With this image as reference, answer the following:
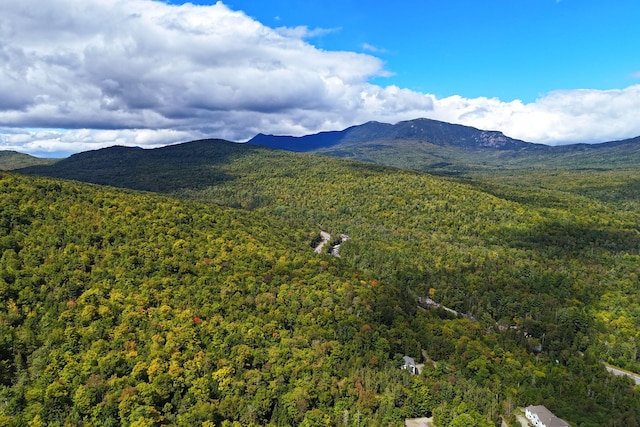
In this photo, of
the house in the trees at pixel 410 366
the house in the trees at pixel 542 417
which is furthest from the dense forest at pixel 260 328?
the house in the trees at pixel 542 417

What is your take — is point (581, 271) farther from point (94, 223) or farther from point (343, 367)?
point (94, 223)

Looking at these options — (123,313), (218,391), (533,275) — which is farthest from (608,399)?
(123,313)

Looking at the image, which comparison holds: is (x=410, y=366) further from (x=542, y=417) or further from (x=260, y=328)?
(x=260, y=328)

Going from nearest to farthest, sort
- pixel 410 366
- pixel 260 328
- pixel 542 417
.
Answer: pixel 542 417, pixel 410 366, pixel 260 328

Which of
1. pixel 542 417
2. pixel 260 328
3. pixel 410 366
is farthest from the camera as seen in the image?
pixel 260 328

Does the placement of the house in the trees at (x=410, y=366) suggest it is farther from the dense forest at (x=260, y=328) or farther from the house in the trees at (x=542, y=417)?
the house in the trees at (x=542, y=417)

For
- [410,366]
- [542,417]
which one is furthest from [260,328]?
[542,417]
